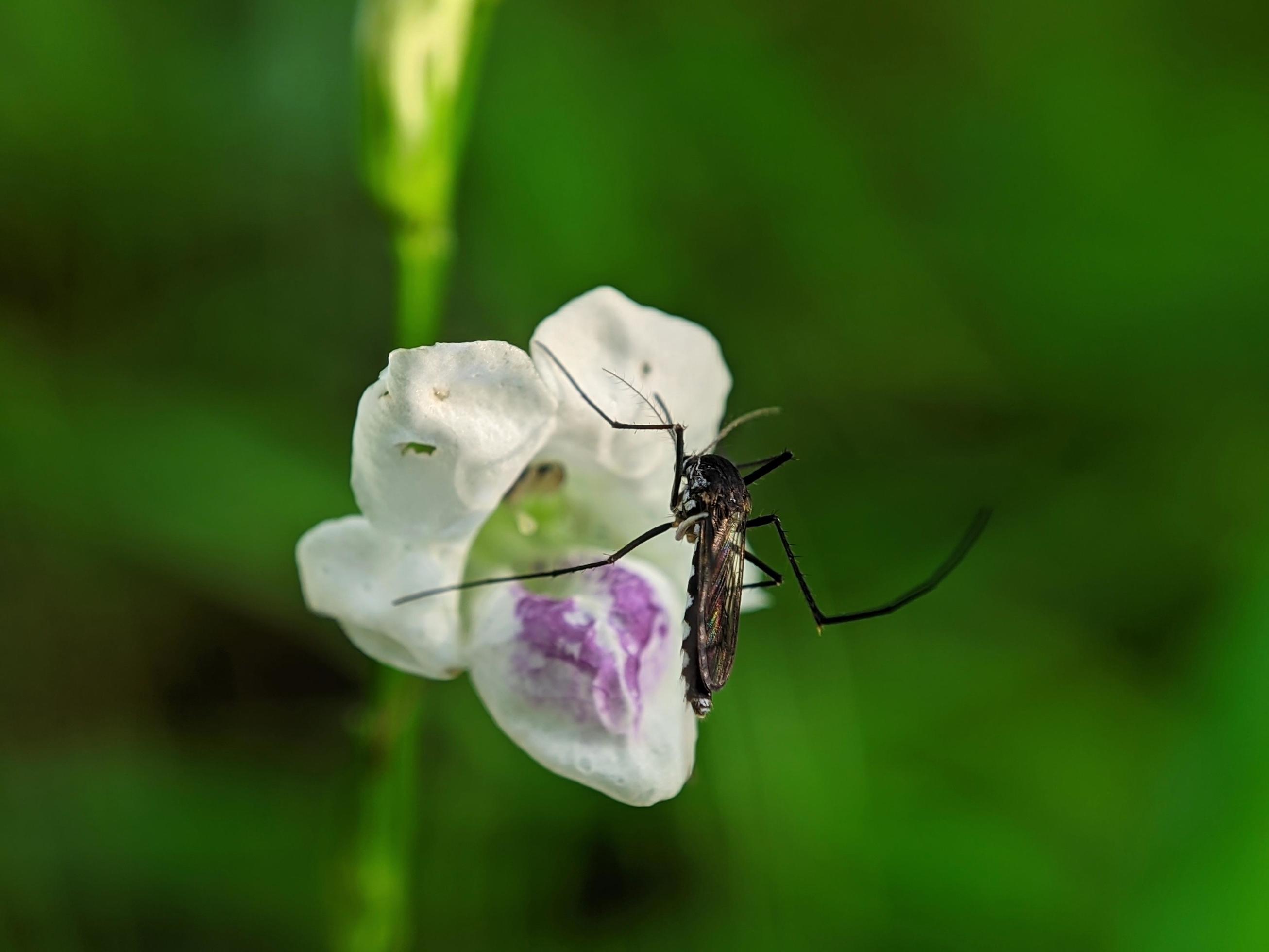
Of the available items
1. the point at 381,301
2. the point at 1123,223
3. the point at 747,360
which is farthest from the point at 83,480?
the point at 1123,223

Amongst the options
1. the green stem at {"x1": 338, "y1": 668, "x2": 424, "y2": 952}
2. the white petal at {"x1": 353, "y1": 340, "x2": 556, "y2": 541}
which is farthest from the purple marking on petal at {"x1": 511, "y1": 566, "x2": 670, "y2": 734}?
the green stem at {"x1": 338, "y1": 668, "x2": 424, "y2": 952}

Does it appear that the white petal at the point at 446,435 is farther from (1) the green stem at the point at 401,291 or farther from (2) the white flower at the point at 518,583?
(1) the green stem at the point at 401,291

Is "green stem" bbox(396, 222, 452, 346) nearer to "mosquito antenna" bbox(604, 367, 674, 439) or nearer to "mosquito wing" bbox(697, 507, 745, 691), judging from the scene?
"mosquito antenna" bbox(604, 367, 674, 439)

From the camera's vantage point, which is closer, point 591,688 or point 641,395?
point 591,688

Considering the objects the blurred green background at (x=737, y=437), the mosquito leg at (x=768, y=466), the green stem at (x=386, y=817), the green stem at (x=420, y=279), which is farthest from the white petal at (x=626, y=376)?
the blurred green background at (x=737, y=437)

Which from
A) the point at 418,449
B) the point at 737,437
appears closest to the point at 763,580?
the point at 418,449

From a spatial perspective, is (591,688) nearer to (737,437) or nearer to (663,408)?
(663,408)

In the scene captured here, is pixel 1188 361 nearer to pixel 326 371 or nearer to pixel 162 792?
pixel 326 371
